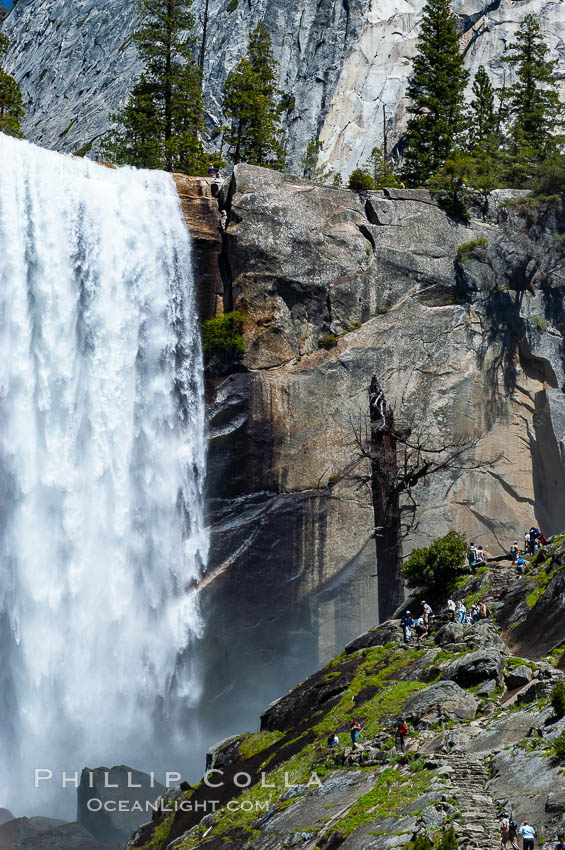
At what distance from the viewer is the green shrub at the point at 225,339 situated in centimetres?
3953

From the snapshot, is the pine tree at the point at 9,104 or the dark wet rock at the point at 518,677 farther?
the pine tree at the point at 9,104

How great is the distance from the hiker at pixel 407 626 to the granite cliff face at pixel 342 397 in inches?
424

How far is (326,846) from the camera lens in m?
16.2

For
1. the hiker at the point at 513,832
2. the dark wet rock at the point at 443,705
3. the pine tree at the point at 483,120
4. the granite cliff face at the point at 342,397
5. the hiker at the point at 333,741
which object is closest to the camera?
the hiker at the point at 513,832

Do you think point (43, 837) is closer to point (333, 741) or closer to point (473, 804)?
point (333, 741)

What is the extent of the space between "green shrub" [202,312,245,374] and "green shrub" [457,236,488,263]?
36.7 feet

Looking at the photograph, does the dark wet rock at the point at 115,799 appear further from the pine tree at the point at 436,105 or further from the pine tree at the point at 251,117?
the pine tree at the point at 436,105

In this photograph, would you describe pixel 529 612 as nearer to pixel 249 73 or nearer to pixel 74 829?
pixel 74 829

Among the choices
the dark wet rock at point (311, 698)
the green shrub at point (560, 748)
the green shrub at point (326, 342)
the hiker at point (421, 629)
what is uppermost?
the green shrub at point (326, 342)

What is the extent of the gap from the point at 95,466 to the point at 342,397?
10.7m

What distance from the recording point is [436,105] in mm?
53531

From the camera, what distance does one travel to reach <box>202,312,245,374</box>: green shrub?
130 ft

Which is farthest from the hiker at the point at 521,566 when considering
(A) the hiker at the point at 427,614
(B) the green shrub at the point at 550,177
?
(B) the green shrub at the point at 550,177

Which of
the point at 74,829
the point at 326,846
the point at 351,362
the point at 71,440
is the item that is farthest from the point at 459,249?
the point at 326,846
